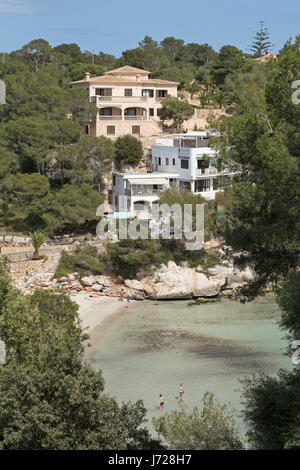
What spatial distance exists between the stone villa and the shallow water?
20671mm

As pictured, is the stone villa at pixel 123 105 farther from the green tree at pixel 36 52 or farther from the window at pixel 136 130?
the green tree at pixel 36 52

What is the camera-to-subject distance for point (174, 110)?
55.1m

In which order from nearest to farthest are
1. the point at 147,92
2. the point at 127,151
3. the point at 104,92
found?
the point at 127,151 < the point at 104,92 < the point at 147,92

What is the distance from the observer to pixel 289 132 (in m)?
13.3

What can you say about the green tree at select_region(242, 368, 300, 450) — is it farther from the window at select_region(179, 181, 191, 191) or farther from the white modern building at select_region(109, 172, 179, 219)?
the window at select_region(179, 181, 191, 191)

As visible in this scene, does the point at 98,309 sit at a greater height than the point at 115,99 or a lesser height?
lesser

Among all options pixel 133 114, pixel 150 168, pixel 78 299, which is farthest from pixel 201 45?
pixel 78 299

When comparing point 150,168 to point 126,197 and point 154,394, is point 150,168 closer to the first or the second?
point 126,197

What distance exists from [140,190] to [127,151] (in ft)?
17.9

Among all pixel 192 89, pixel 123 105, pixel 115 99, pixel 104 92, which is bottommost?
pixel 123 105

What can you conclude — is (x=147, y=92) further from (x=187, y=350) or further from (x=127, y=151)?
(x=187, y=350)

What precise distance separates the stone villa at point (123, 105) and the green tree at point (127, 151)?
3011 millimetres

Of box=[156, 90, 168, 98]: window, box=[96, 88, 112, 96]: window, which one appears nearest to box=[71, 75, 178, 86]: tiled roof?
box=[96, 88, 112, 96]: window

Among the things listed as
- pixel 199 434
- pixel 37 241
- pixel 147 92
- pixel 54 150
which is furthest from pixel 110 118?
pixel 199 434
